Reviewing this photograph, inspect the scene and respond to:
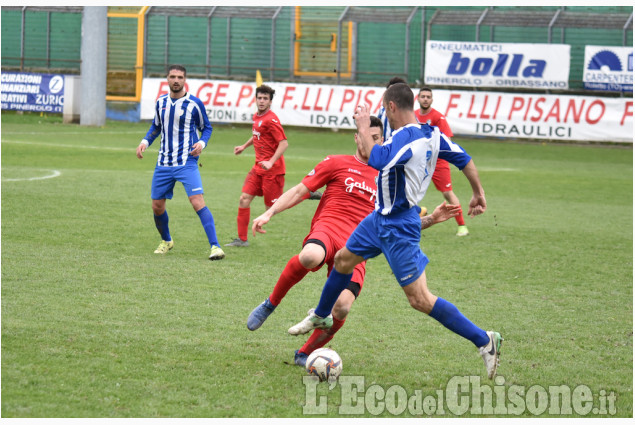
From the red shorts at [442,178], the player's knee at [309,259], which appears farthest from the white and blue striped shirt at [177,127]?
the player's knee at [309,259]

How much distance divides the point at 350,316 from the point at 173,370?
6.96ft

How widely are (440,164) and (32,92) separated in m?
23.3

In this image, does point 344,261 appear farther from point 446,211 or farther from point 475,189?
point 475,189

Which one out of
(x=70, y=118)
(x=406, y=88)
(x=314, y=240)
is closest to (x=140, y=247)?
(x=314, y=240)

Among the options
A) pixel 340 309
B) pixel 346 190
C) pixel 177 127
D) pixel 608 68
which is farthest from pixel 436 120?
pixel 608 68

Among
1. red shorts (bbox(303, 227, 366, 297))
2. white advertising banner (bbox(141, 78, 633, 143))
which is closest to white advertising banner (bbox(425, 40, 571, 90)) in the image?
white advertising banner (bbox(141, 78, 633, 143))

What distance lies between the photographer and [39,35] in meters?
34.4

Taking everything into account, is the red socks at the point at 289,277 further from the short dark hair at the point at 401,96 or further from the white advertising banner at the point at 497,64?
the white advertising banner at the point at 497,64

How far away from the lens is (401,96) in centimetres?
557

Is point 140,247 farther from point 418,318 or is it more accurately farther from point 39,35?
point 39,35

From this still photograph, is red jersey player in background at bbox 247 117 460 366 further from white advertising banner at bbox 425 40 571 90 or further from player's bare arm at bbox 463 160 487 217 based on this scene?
white advertising banner at bbox 425 40 571 90

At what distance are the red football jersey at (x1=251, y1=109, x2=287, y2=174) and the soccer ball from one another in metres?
5.60

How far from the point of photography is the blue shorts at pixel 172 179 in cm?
999

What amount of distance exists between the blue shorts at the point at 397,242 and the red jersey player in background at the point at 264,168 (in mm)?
5275
